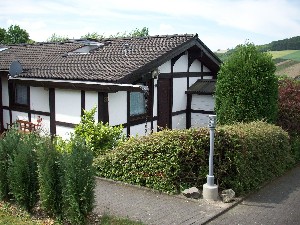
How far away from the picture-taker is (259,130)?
31.6 feet

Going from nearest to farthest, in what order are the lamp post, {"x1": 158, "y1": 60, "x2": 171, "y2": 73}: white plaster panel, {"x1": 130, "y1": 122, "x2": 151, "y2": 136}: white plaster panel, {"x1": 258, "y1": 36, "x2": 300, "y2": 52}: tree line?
the lamp post
{"x1": 130, "y1": 122, "x2": 151, "y2": 136}: white plaster panel
{"x1": 158, "y1": 60, "x2": 171, "y2": 73}: white plaster panel
{"x1": 258, "y1": 36, "x2": 300, "y2": 52}: tree line

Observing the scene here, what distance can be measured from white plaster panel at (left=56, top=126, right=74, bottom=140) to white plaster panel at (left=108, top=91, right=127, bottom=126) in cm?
171

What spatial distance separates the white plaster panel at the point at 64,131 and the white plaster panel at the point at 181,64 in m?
4.90

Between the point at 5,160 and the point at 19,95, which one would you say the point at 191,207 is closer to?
the point at 5,160

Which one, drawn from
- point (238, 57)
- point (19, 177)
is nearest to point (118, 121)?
point (238, 57)

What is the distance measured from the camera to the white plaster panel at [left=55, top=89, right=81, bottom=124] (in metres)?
12.7

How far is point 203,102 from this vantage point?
1572 cm

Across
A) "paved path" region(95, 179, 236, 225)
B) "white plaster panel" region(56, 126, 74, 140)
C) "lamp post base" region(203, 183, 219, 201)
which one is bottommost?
"paved path" region(95, 179, 236, 225)

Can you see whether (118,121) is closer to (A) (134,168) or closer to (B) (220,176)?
(A) (134,168)

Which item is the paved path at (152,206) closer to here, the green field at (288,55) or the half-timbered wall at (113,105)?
the half-timbered wall at (113,105)

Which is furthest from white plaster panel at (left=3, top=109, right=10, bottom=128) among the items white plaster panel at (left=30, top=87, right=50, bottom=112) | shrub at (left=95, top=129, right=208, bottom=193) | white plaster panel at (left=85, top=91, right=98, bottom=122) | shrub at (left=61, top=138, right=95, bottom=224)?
shrub at (left=61, top=138, right=95, bottom=224)

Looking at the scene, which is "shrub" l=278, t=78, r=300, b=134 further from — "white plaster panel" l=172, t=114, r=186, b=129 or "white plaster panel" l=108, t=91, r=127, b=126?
"white plaster panel" l=108, t=91, r=127, b=126

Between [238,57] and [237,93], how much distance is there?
1.25 metres

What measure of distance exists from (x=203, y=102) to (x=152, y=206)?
335 inches
